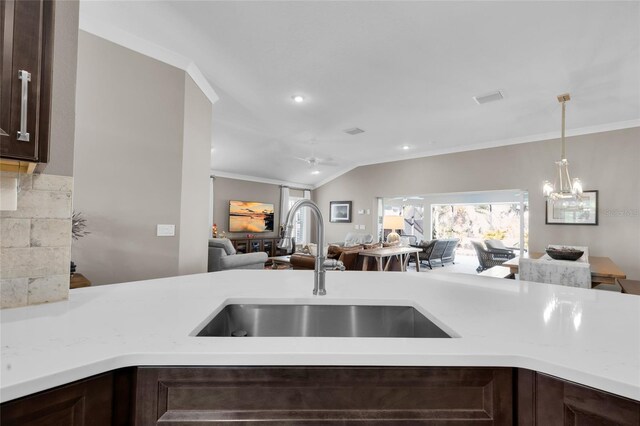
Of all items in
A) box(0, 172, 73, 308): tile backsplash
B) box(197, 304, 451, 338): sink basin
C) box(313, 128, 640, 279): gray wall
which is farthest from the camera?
box(313, 128, 640, 279): gray wall

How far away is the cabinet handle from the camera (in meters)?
0.78

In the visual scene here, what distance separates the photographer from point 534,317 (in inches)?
37.0

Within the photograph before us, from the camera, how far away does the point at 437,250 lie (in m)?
7.34

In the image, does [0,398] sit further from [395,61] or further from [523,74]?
[523,74]

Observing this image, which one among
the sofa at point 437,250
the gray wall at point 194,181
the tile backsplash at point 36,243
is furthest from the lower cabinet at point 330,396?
the sofa at point 437,250

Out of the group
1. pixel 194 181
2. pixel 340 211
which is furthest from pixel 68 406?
pixel 340 211

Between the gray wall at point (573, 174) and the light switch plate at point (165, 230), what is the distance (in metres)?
5.18

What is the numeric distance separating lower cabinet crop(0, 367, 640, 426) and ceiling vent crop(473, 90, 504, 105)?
371cm

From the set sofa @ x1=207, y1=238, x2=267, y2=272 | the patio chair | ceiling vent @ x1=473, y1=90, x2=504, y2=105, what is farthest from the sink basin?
the patio chair

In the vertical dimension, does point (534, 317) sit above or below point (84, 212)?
below

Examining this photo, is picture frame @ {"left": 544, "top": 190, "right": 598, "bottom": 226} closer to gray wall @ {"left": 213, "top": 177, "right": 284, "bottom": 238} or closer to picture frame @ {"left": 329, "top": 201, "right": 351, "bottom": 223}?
picture frame @ {"left": 329, "top": 201, "right": 351, "bottom": 223}

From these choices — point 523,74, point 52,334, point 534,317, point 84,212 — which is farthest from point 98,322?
point 523,74

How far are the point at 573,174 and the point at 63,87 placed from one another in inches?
239

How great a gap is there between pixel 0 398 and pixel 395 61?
10.8 ft
